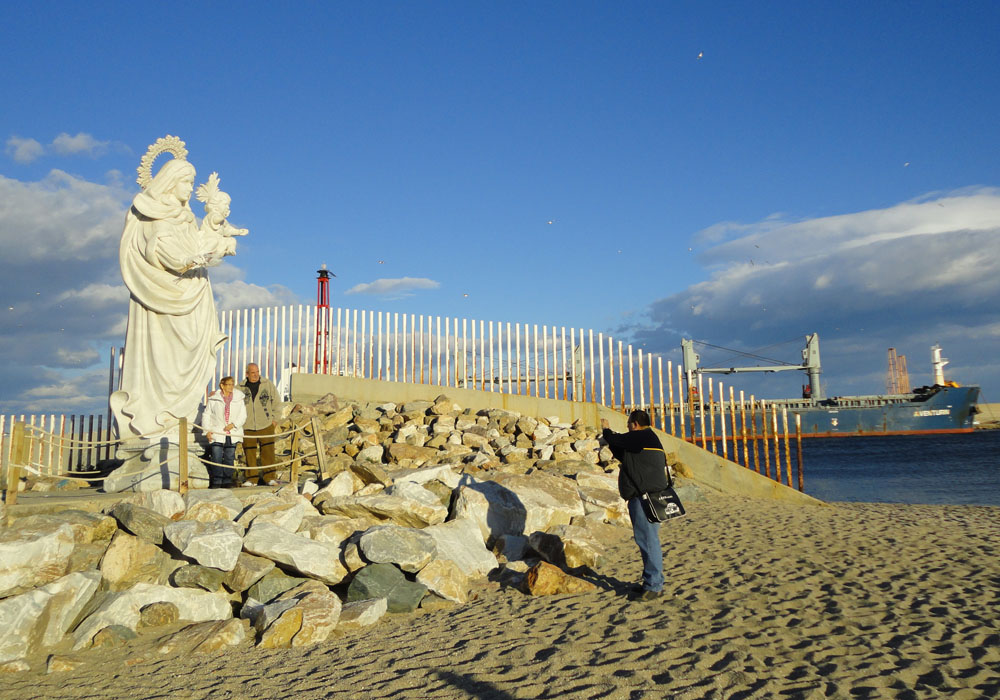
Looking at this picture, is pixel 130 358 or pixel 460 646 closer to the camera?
pixel 460 646

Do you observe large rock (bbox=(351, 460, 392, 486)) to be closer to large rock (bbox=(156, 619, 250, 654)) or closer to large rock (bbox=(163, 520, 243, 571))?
large rock (bbox=(163, 520, 243, 571))

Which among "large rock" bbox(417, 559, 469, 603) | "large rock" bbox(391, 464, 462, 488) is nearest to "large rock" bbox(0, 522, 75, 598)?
"large rock" bbox(417, 559, 469, 603)

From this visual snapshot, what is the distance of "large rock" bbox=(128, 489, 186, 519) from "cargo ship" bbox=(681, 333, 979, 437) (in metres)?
50.3

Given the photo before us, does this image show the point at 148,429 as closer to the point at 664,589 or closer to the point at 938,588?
the point at 664,589

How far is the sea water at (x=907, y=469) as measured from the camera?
78.1ft

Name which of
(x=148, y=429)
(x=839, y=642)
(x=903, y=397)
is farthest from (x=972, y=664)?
(x=903, y=397)

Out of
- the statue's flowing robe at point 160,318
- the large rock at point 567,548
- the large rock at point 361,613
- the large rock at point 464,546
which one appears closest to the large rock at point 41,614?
the large rock at point 361,613

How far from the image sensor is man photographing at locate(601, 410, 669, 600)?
5762 mm

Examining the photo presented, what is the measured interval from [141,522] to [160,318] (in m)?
3.22

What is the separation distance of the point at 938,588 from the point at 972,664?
83.8 inches

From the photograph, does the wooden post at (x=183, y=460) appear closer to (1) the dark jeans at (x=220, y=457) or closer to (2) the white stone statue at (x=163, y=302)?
(1) the dark jeans at (x=220, y=457)

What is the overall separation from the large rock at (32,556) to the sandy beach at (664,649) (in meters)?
0.87

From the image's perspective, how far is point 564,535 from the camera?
756 cm

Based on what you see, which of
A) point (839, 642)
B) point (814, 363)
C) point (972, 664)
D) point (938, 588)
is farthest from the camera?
point (814, 363)
